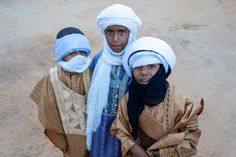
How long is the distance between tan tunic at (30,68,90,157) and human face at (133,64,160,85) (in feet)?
1.31

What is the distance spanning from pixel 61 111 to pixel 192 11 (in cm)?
528

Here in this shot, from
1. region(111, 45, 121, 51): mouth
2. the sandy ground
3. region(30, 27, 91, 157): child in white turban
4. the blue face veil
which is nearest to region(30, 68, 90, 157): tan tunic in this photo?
region(30, 27, 91, 157): child in white turban

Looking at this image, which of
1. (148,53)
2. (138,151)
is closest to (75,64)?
(148,53)

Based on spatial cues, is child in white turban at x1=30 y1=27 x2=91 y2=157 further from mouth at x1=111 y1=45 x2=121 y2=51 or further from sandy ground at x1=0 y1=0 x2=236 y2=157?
sandy ground at x1=0 y1=0 x2=236 y2=157

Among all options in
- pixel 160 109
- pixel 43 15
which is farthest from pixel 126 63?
pixel 43 15

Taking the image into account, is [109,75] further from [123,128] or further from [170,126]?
[170,126]

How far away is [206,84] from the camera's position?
4930 millimetres

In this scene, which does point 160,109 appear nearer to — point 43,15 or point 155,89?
point 155,89

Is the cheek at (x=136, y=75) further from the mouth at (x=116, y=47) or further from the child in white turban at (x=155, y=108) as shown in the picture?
the mouth at (x=116, y=47)

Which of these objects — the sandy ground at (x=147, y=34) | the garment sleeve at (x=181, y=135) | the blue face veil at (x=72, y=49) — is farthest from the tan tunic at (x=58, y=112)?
the sandy ground at (x=147, y=34)

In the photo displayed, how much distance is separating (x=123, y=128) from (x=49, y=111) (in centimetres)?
54

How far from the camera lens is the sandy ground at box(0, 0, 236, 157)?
13.3 feet

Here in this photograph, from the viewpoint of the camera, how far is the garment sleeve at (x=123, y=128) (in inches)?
90.4

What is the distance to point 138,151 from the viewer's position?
229 centimetres
